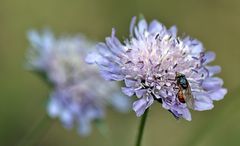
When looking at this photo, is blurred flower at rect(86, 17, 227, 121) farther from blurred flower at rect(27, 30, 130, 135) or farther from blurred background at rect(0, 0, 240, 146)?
blurred background at rect(0, 0, 240, 146)

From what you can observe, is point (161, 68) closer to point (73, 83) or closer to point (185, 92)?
point (185, 92)

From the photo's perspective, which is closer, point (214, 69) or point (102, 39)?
point (214, 69)

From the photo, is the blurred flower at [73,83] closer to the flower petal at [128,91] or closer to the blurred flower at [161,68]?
the blurred flower at [161,68]

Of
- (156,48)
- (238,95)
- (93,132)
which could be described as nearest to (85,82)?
(238,95)

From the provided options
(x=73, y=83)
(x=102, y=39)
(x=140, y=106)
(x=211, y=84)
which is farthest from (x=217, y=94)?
(x=102, y=39)

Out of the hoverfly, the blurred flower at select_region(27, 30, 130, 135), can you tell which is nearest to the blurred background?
the blurred flower at select_region(27, 30, 130, 135)

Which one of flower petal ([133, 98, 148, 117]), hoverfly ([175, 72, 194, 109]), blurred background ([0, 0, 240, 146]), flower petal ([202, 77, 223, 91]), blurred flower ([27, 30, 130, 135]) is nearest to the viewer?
flower petal ([133, 98, 148, 117])

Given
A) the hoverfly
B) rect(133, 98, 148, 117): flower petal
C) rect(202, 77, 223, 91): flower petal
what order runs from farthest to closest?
rect(202, 77, 223, 91): flower petal → the hoverfly → rect(133, 98, 148, 117): flower petal
